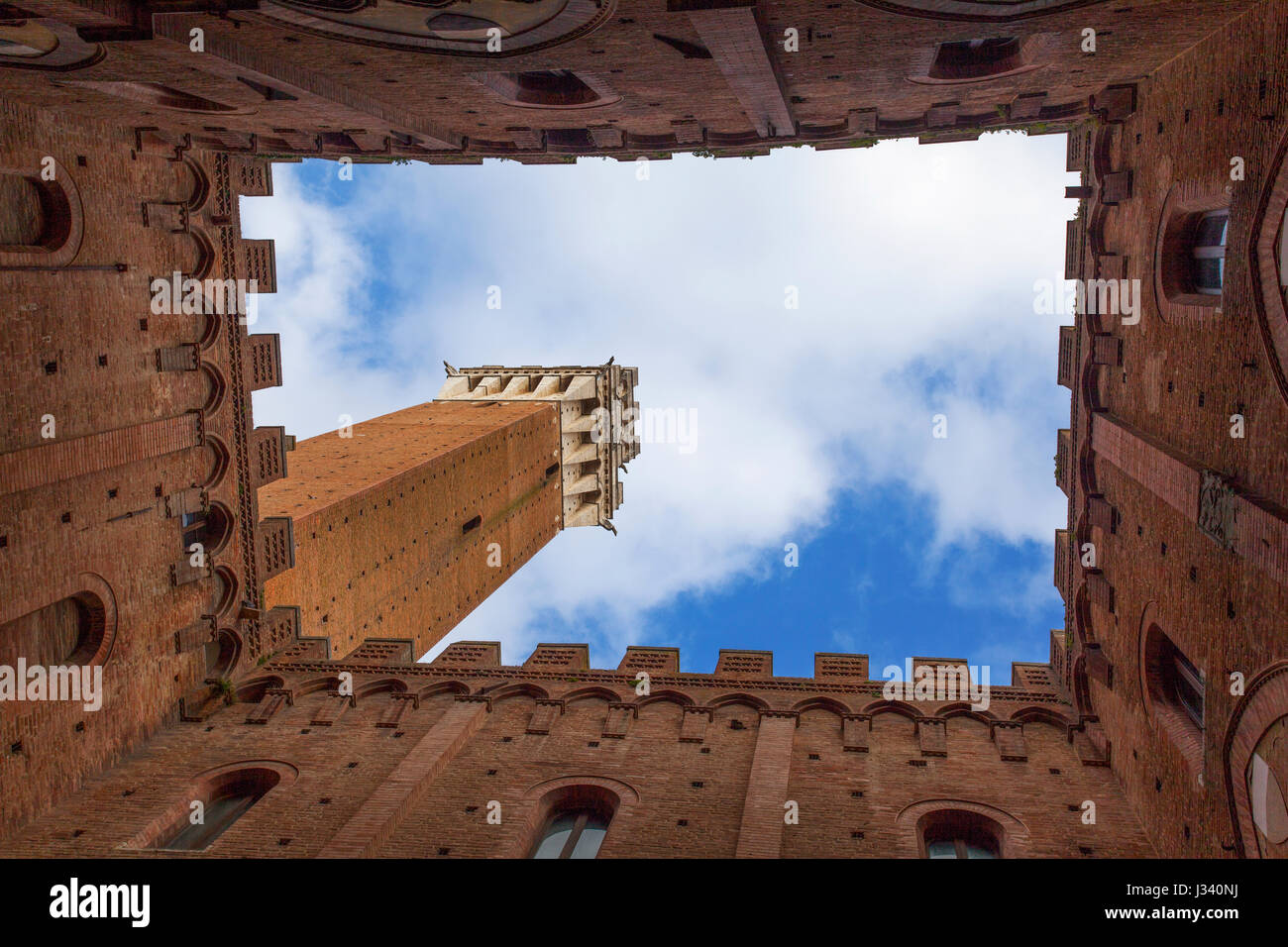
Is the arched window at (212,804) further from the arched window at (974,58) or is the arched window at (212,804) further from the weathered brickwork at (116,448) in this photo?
the arched window at (974,58)

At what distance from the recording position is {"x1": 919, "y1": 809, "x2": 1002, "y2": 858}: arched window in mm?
11992

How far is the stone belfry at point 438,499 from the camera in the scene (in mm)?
22281

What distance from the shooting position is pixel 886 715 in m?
14.7

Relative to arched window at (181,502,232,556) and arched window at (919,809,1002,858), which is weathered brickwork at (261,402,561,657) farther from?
arched window at (919,809,1002,858)

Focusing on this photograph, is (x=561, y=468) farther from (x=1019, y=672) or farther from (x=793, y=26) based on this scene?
(x=793, y=26)

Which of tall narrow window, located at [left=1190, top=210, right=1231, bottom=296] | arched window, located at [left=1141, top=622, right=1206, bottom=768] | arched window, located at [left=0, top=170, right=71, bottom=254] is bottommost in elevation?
→ arched window, located at [left=1141, top=622, right=1206, bottom=768]

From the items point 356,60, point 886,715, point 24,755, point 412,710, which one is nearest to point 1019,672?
point 886,715

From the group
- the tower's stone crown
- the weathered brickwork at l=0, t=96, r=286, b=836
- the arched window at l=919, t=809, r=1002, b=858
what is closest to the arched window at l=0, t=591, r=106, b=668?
the weathered brickwork at l=0, t=96, r=286, b=836

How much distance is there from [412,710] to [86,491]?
6628 millimetres

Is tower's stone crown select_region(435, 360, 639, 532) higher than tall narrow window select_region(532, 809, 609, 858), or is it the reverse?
tower's stone crown select_region(435, 360, 639, 532)

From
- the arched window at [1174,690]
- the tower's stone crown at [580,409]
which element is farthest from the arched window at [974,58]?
the tower's stone crown at [580,409]

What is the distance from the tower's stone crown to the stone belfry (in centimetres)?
12

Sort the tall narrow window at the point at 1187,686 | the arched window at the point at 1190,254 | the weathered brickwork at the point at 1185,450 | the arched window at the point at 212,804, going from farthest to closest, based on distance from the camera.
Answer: the arched window at the point at 212,804
the tall narrow window at the point at 1187,686
the arched window at the point at 1190,254
the weathered brickwork at the point at 1185,450

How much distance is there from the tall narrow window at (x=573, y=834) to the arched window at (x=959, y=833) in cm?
475
